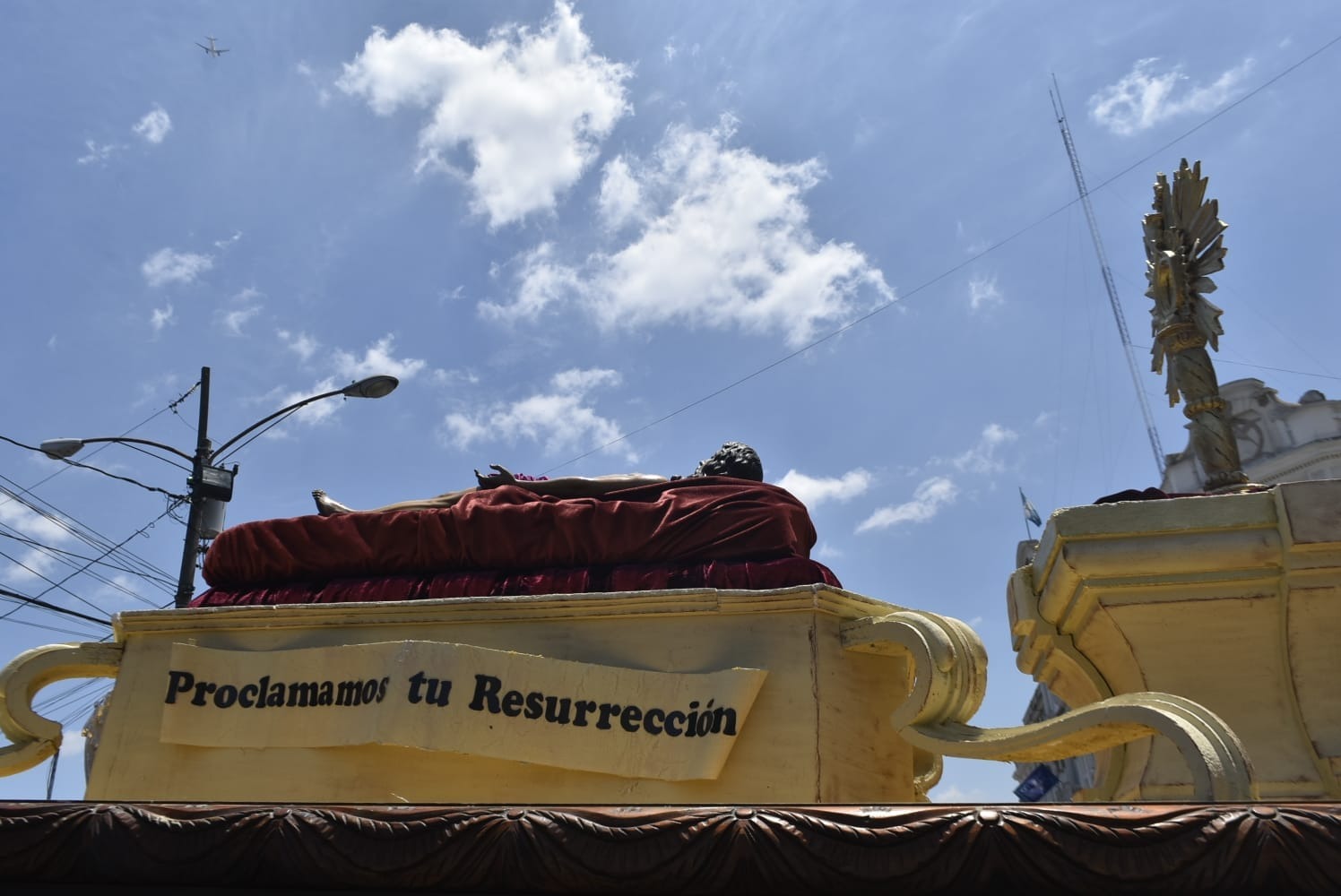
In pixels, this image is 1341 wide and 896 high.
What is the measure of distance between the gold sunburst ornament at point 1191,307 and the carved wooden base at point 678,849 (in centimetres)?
396

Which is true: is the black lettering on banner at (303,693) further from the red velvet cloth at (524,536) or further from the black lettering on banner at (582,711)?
the black lettering on banner at (582,711)

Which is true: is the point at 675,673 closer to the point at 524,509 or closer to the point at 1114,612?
the point at 524,509

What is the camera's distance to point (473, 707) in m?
4.85

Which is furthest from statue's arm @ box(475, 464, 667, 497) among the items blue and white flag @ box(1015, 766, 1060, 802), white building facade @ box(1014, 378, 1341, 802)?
blue and white flag @ box(1015, 766, 1060, 802)

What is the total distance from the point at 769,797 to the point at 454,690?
5.03ft

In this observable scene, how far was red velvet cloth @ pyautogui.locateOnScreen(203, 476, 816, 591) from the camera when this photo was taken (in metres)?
5.24

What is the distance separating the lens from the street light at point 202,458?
10859 mm

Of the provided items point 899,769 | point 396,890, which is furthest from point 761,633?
point 396,890

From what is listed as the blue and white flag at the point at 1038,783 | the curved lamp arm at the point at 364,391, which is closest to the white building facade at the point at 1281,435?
the blue and white flag at the point at 1038,783

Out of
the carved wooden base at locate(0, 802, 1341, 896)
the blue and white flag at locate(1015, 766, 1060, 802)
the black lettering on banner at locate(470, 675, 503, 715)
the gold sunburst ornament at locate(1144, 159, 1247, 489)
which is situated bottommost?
the carved wooden base at locate(0, 802, 1341, 896)

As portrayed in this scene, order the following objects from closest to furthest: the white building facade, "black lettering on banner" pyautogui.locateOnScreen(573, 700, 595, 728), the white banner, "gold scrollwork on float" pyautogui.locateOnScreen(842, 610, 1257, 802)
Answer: "gold scrollwork on float" pyautogui.locateOnScreen(842, 610, 1257, 802)
the white banner
"black lettering on banner" pyautogui.locateOnScreen(573, 700, 595, 728)
the white building facade

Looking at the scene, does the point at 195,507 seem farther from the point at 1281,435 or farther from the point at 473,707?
the point at 1281,435

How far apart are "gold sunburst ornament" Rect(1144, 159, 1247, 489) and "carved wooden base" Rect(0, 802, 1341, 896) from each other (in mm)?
3965

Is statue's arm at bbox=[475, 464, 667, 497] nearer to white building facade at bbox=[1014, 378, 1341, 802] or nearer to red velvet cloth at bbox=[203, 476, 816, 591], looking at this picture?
red velvet cloth at bbox=[203, 476, 816, 591]
